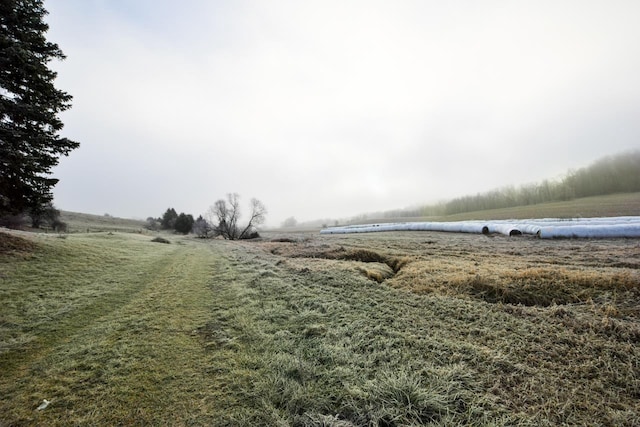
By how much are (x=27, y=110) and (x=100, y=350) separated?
41.7 ft

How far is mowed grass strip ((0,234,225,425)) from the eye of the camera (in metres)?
3.02

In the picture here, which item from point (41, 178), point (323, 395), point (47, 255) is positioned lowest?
point (323, 395)

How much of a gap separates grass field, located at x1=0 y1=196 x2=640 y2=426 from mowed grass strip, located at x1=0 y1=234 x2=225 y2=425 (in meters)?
0.03

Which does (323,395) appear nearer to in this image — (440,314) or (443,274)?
(440,314)

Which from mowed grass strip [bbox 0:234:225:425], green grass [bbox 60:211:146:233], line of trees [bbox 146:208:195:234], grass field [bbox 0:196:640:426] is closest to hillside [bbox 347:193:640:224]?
grass field [bbox 0:196:640:426]

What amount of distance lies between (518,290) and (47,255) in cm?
1825

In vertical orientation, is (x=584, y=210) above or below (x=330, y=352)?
above

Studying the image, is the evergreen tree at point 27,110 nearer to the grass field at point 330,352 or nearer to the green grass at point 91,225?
the grass field at point 330,352

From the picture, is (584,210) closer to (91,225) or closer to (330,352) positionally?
(330,352)

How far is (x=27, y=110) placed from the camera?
33.6 feet

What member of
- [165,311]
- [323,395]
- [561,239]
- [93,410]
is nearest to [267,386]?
[323,395]

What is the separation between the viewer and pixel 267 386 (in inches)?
130

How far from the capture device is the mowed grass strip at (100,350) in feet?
9.90

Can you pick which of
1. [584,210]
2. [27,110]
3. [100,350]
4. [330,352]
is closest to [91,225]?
[27,110]
